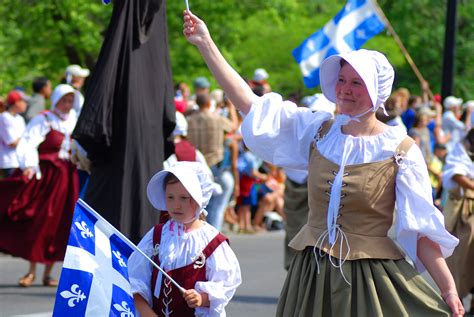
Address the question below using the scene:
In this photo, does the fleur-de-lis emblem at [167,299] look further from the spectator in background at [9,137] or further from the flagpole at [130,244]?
the spectator in background at [9,137]

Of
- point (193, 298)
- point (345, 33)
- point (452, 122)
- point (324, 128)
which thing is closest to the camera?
point (324, 128)

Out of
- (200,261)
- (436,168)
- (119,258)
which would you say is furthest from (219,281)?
(436,168)

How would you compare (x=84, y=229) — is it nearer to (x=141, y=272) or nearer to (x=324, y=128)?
(x=141, y=272)

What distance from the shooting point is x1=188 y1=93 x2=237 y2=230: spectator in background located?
13.7 metres

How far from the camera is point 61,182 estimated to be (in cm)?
1084

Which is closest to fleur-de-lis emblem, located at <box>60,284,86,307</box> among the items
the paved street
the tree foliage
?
the paved street

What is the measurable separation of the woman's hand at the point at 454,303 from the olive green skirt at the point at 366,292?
0.07 feet

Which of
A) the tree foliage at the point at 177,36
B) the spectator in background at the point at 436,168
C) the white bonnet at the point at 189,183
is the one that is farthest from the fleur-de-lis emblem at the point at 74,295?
the spectator in background at the point at 436,168

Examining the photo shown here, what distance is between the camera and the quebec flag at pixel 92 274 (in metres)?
4.88

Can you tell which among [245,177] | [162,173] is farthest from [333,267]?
[245,177]

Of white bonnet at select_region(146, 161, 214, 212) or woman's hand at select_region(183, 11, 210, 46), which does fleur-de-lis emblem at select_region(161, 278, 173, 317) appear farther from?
woman's hand at select_region(183, 11, 210, 46)

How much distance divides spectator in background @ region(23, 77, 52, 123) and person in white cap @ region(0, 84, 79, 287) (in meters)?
2.96

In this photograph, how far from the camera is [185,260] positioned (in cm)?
537

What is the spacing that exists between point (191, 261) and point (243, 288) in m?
5.61
